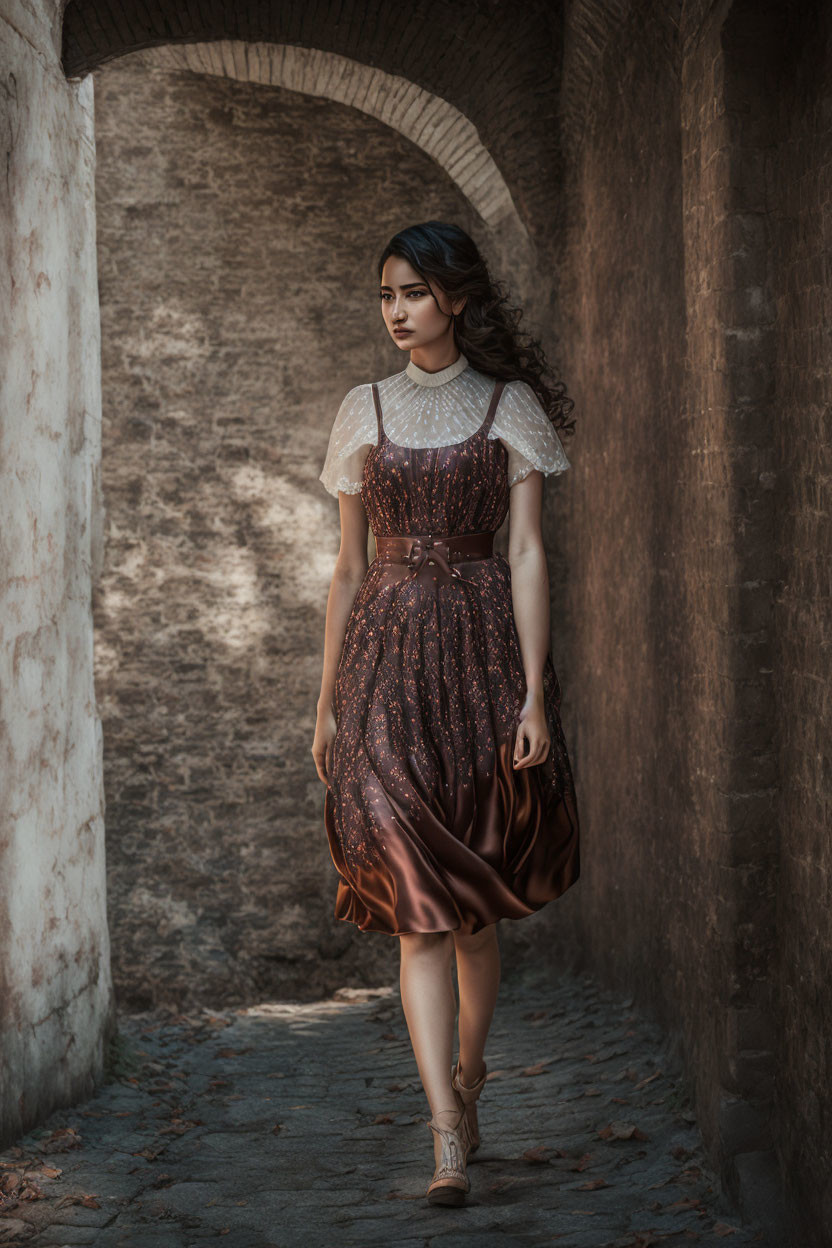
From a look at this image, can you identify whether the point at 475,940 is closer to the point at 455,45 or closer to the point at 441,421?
the point at 441,421

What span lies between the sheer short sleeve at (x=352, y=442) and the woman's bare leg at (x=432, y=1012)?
1.15m

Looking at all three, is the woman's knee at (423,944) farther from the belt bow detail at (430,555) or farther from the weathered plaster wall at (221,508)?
the weathered plaster wall at (221,508)

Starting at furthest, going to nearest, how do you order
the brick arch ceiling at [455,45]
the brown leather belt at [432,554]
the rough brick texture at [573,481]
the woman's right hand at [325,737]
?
the brick arch ceiling at [455,45], the woman's right hand at [325,737], the brown leather belt at [432,554], the rough brick texture at [573,481]

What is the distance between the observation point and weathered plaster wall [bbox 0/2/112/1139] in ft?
12.7

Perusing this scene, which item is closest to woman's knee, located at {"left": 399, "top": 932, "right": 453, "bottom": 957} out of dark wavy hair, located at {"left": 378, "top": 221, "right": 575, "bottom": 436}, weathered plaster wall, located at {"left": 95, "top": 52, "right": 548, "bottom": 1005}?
dark wavy hair, located at {"left": 378, "top": 221, "right": 575, "bottom": 436}

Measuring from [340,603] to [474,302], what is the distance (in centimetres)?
84

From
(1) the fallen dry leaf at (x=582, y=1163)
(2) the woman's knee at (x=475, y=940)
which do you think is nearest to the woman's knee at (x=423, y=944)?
(2) the woman's knee at (x=475, y=940)

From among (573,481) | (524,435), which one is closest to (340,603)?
(524,435)

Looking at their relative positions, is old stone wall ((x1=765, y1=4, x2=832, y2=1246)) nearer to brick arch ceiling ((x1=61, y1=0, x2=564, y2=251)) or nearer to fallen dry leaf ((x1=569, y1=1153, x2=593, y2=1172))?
fallen dry leaf ((x1=569, y1=1153, x2=593, y2=1172))

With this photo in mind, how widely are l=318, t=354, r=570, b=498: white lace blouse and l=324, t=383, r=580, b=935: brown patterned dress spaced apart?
31 millimetres

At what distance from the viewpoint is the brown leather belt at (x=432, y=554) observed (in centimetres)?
347

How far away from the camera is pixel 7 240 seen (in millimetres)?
3885

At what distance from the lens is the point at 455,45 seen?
5.22m

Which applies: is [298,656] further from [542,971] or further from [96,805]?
[96,805]
